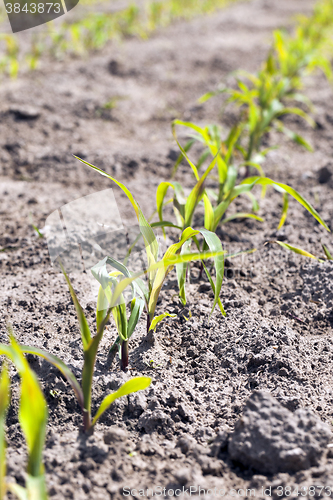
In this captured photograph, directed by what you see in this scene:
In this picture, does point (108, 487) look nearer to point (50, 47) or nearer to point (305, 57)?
point (305, 57)

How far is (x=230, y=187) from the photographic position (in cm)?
187

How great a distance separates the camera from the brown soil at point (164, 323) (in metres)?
1.00

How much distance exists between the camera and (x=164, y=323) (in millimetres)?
1456

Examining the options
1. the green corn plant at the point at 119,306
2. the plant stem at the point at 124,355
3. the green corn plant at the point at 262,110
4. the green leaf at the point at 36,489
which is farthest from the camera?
the green corn plant at the point at 262,110

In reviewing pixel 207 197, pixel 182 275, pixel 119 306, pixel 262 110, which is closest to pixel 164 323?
pixel 182 275

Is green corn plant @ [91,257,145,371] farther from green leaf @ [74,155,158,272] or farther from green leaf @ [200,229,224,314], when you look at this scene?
green leaf @ [200,229,224,314]

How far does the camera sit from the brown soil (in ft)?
3.26

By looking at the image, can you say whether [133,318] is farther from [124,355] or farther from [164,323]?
[164,323]

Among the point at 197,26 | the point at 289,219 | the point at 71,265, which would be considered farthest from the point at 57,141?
the point at 197,26

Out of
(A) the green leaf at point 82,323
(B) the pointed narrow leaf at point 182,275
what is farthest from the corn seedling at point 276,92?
(A) the green leaf at point 82,323

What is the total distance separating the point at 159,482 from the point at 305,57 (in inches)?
134

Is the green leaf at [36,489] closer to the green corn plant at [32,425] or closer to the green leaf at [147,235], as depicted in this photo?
the green corn plant at [32,425]

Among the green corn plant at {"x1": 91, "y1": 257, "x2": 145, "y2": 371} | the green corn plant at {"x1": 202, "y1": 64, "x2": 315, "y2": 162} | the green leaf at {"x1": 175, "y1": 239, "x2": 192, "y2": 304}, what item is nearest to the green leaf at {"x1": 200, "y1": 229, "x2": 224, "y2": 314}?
the green leaf at {"x1": 175, "y1": 239, "x2": 192, "y2": 304}

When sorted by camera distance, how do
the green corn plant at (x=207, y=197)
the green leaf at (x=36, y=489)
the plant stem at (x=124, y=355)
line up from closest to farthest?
the green leaf at (x=36, y=489) < the plant stem at (x=124, y=355) < the green corn plant at (x=207, y=197)
